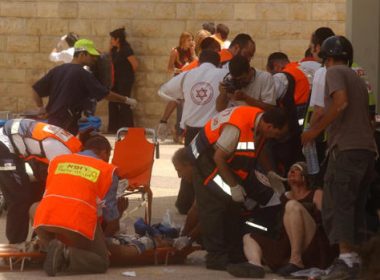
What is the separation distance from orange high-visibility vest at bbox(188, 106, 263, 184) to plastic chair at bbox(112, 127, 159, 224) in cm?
187

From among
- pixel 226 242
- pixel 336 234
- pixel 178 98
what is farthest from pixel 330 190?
pixel 178 98

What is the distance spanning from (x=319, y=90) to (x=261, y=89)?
4.08 feet

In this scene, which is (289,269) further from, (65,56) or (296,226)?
(65,56)

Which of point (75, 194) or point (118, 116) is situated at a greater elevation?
point (75, 194)

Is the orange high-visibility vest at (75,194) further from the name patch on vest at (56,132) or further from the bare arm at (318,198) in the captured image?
the bare arm at (318,198)

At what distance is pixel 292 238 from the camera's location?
9109 millimetres

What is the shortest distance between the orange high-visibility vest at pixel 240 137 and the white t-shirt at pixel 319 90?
1.27 ft

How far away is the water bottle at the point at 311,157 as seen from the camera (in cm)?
983

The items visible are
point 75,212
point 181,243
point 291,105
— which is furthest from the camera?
point 291,105

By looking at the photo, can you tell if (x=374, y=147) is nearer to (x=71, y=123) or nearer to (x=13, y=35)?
(x=71, y=123)

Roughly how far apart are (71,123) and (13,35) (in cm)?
1043

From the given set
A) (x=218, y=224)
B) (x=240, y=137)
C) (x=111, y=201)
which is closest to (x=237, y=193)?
(x=218, y=224)

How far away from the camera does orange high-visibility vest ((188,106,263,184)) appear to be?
29.8ft

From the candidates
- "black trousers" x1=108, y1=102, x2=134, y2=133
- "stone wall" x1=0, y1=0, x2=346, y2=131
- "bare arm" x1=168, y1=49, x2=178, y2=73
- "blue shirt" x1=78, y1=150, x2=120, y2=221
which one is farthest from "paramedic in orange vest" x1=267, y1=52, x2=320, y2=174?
"black trousers" x1=108, y1=102, x2=134, y2=133
